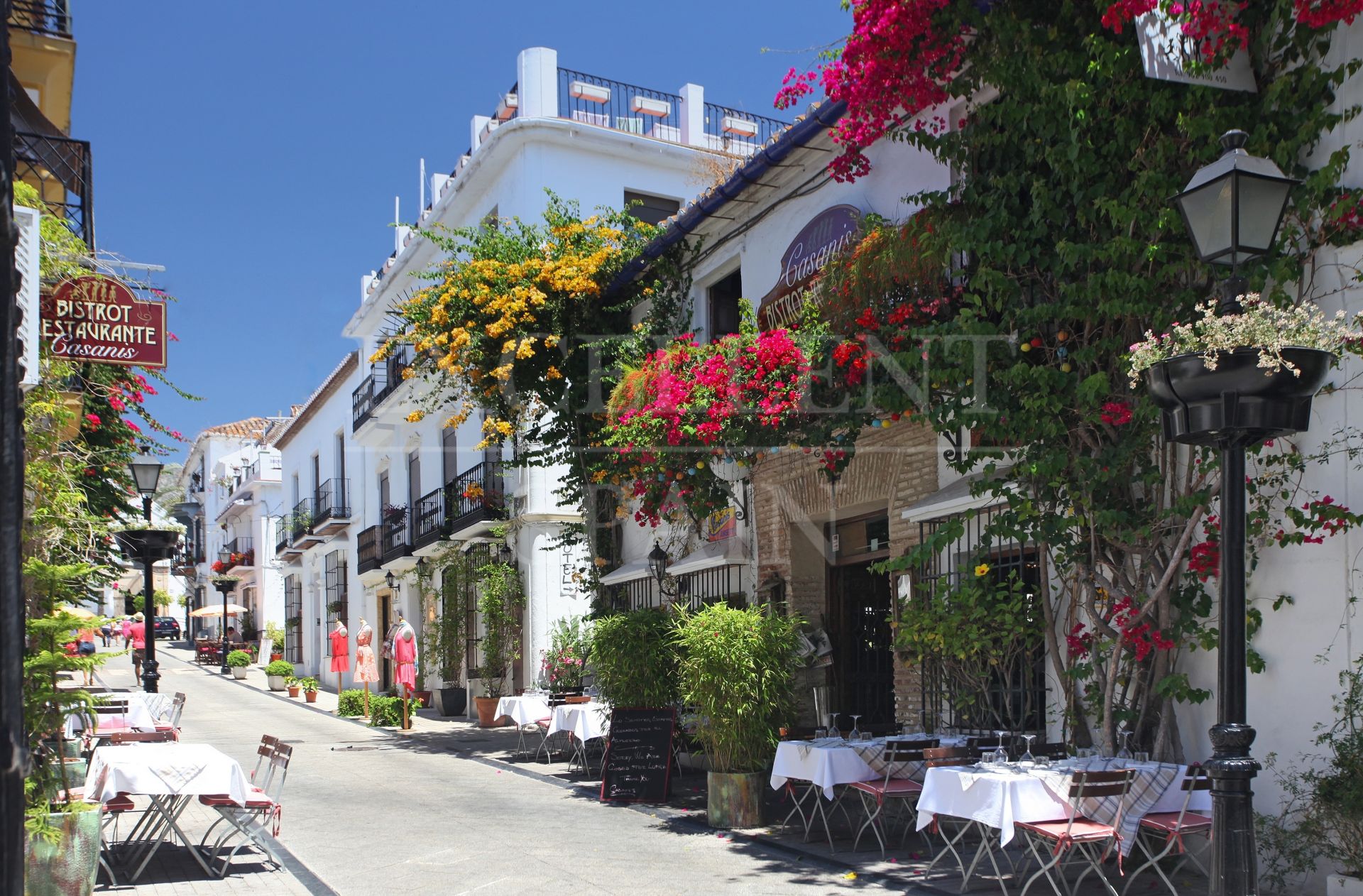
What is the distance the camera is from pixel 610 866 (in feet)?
26.2

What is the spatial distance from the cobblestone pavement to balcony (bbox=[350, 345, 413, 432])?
421 inches

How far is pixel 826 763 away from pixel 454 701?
14174mm

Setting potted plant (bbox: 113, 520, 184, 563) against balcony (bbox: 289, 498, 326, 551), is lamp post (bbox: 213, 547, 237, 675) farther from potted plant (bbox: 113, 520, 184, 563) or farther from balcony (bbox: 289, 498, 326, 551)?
potted plant (bbox: 113, 520, 184, 563)

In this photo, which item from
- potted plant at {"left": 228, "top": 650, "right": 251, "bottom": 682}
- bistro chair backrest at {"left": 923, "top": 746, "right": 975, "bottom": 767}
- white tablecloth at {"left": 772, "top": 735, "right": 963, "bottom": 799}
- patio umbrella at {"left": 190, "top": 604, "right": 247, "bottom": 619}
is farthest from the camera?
patio umbrella at {"left": 190, "top": 604, "right": 247, "bottom": 619}

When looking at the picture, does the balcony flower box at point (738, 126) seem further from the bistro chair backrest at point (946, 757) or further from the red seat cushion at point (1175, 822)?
the red seat cushion at point (1175, 822)

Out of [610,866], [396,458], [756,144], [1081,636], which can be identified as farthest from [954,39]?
[396,458]

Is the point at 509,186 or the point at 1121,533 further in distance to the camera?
the point at 509,186

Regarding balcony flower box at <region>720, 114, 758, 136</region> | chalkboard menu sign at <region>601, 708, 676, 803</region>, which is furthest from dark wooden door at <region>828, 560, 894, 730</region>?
balcony flower box at <region>720, 114, 758, 136</region>

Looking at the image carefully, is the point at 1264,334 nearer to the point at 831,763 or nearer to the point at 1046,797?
the point at 1046,797

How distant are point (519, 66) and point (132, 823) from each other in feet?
43.5

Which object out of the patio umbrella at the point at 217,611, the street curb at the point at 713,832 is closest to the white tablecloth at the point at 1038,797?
the street curb at the point at 713,832

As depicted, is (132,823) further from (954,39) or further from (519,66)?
(519,66)

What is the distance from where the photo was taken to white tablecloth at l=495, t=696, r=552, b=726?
14102 mm

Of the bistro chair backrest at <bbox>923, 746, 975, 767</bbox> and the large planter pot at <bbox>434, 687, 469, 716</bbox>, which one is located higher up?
the bistro chair backrest at <bbox>923, 746, 975, 767</bbox>
